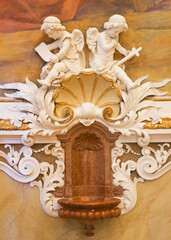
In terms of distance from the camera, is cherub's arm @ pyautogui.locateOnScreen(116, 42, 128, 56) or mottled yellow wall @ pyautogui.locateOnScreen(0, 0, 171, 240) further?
cherub's arm @ pyautogui.locateOnScreen(116, 42, 128, 56)

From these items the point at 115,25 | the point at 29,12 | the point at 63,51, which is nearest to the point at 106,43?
the point at 115,25

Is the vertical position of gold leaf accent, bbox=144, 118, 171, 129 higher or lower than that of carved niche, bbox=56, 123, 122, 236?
higher

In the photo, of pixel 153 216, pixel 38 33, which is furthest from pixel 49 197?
pixel 38 33

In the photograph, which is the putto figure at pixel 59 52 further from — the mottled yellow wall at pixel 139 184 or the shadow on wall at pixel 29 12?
the shadow on wall at pixel 29 12

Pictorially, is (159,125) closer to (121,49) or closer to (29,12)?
(121,49)

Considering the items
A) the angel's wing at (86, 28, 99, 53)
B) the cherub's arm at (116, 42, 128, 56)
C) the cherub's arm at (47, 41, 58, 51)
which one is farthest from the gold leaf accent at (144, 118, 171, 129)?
the cherub's arm at (47, 41, 58, 51)

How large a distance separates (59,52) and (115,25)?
1.68 feet

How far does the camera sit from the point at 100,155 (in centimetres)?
393

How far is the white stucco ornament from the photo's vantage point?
12.3ft

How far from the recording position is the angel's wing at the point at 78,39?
3843mm

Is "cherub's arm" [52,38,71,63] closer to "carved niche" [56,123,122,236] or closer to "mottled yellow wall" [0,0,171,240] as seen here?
"mottled yellow wall" [0,0,171,240]

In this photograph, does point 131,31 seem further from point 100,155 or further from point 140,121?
point 100,155

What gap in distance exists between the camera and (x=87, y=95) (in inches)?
153

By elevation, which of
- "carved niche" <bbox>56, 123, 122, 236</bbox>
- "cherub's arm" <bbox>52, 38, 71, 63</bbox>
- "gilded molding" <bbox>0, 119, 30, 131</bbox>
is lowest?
"carved niche" <bbox>56, 123, 122, 236</bbox>
